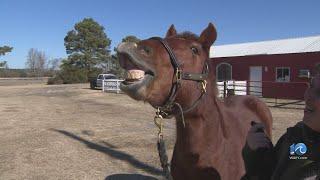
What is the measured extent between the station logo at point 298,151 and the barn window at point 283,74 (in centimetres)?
2827

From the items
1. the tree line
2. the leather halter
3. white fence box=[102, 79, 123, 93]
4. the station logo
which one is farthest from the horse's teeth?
the tree line

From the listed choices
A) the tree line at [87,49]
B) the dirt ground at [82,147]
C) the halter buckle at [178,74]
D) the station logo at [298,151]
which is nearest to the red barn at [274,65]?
the dirt ground at [82,147]

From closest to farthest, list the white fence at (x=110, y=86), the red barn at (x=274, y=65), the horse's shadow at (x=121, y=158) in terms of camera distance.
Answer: the horse's shadow at (x=121, y=158) < the red barn at (x=274, y=65) < the white fence at (x=110, y=86)

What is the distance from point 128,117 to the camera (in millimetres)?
16812

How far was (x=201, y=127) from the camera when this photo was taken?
3168 millimetres

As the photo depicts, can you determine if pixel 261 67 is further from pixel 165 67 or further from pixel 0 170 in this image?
pixel 165 67

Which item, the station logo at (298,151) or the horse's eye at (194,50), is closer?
the station logo at (298,151)

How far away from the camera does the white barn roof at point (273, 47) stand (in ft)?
97.4

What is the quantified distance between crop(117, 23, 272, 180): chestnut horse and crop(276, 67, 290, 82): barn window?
26673 millimetres

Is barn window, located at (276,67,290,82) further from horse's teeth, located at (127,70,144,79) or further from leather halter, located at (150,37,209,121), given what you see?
horse's teeth, located at (127,70,144,79)

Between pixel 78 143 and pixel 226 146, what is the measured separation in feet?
26.1

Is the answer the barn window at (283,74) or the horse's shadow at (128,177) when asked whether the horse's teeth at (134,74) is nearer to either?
the horse's shadow at (128,177)

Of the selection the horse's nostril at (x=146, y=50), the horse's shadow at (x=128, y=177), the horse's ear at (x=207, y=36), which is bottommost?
the horse's shadow at (x=128, y=177)

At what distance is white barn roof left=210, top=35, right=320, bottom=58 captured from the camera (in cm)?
2970
